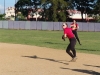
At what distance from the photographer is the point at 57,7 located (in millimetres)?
69062

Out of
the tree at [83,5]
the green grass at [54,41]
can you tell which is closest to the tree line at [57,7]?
the tree at [83,5]

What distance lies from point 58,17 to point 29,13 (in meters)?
18.0

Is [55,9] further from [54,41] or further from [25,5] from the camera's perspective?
[54,41]

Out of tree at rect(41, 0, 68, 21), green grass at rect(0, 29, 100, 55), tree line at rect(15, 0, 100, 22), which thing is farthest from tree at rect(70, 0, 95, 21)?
green grass at rect(0, 29, 100, 55)

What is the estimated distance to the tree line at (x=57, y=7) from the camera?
69.2 meters

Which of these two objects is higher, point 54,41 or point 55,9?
point 55,9

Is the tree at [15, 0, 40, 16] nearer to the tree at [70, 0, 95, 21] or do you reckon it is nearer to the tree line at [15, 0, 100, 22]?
the tree line at [15, 0, 100, 22]

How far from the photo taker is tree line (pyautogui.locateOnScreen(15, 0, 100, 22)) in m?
69.2

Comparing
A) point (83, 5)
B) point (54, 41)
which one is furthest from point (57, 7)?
point (54, 41)

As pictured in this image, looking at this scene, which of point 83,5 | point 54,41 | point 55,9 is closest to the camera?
point 54,41

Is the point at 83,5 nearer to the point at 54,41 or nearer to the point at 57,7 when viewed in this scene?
the point at 57,7

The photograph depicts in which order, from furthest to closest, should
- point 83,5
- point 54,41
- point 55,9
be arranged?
point 83,5 → point 55,9 → point 54,41

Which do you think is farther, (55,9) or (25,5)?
(25,5)

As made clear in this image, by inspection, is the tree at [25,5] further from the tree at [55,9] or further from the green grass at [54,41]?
the green grass at [54,41]
